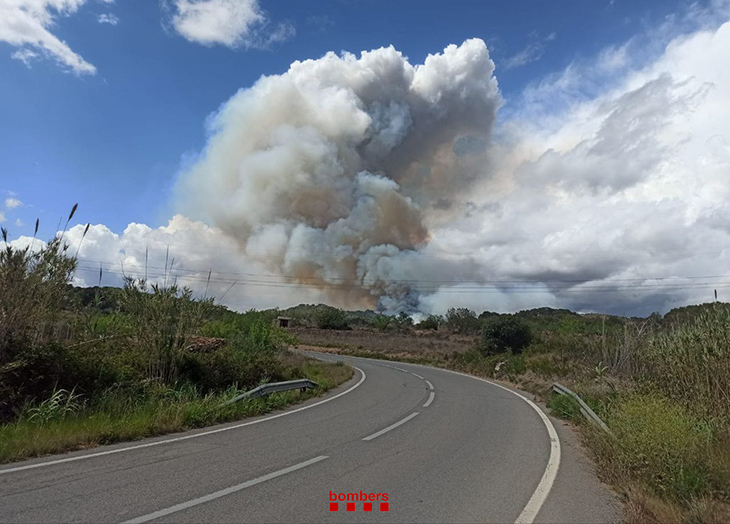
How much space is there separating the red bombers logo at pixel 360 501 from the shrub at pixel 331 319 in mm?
71591

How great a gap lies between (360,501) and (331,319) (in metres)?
72.3

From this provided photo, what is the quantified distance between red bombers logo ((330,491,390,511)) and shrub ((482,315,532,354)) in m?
32.8

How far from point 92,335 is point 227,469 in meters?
6.00

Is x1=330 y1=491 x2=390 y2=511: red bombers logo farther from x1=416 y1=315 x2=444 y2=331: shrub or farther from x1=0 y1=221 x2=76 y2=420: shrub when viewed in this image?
x1=416 y1=315 x2=444 y2=331: shrub

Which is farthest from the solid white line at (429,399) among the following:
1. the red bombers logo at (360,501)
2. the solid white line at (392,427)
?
the red bombers logo at (360,501)

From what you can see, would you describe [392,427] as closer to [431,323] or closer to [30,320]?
[30,320]

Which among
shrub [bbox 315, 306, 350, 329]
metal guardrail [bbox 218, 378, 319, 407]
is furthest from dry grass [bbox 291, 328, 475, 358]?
metal guardrail [bbox 218, 378, 319, 407]

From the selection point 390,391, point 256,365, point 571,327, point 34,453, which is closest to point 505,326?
point 571,327

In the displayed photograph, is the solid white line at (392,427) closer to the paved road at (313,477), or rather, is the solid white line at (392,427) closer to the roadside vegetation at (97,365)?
the paved road at (313,477)

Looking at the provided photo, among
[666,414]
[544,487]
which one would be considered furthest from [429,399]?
[544,487]

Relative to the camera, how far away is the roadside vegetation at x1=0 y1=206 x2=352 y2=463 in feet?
26.5

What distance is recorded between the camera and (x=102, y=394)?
9695 millimetres

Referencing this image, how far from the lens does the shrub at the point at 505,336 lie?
3722 centimetres

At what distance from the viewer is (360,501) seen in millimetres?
5297
